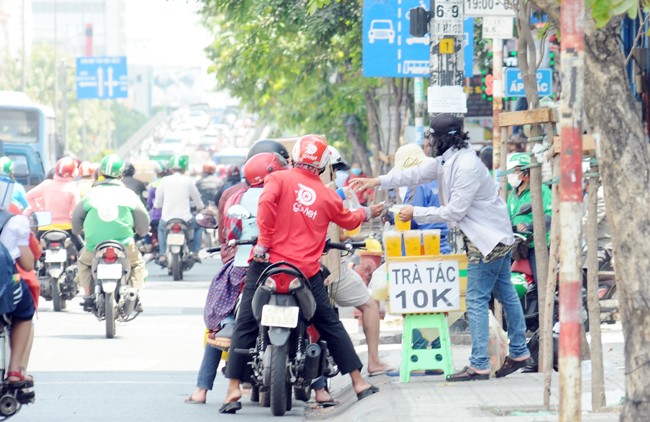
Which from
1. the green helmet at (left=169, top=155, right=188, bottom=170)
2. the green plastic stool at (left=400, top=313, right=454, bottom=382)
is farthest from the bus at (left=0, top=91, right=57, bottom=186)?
the green plastic stool at (left=400, top=313, right=454, bottom=382)

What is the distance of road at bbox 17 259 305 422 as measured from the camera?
1074cm

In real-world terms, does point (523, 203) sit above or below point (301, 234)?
above

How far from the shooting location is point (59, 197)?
1911 cm

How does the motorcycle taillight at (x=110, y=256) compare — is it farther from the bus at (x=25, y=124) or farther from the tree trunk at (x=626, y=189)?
the bus at (x=25, y=124)

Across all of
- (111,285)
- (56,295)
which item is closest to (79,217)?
(111,285)

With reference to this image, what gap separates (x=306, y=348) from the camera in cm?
1026

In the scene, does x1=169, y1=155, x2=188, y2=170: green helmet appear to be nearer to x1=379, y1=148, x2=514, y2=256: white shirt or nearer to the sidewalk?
the sidewalk

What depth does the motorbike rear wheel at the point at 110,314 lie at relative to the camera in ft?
52.1

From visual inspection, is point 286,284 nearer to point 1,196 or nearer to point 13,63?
point 1,196

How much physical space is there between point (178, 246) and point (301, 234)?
15.5 metres

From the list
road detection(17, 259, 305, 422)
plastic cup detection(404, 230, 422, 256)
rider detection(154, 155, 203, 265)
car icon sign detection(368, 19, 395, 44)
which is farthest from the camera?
rider detection(154, 155, 203, 265)

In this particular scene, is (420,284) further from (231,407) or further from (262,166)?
(231,407)

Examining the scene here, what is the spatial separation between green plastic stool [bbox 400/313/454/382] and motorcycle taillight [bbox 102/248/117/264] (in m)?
5.41

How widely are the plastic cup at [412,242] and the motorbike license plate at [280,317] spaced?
150 cm
